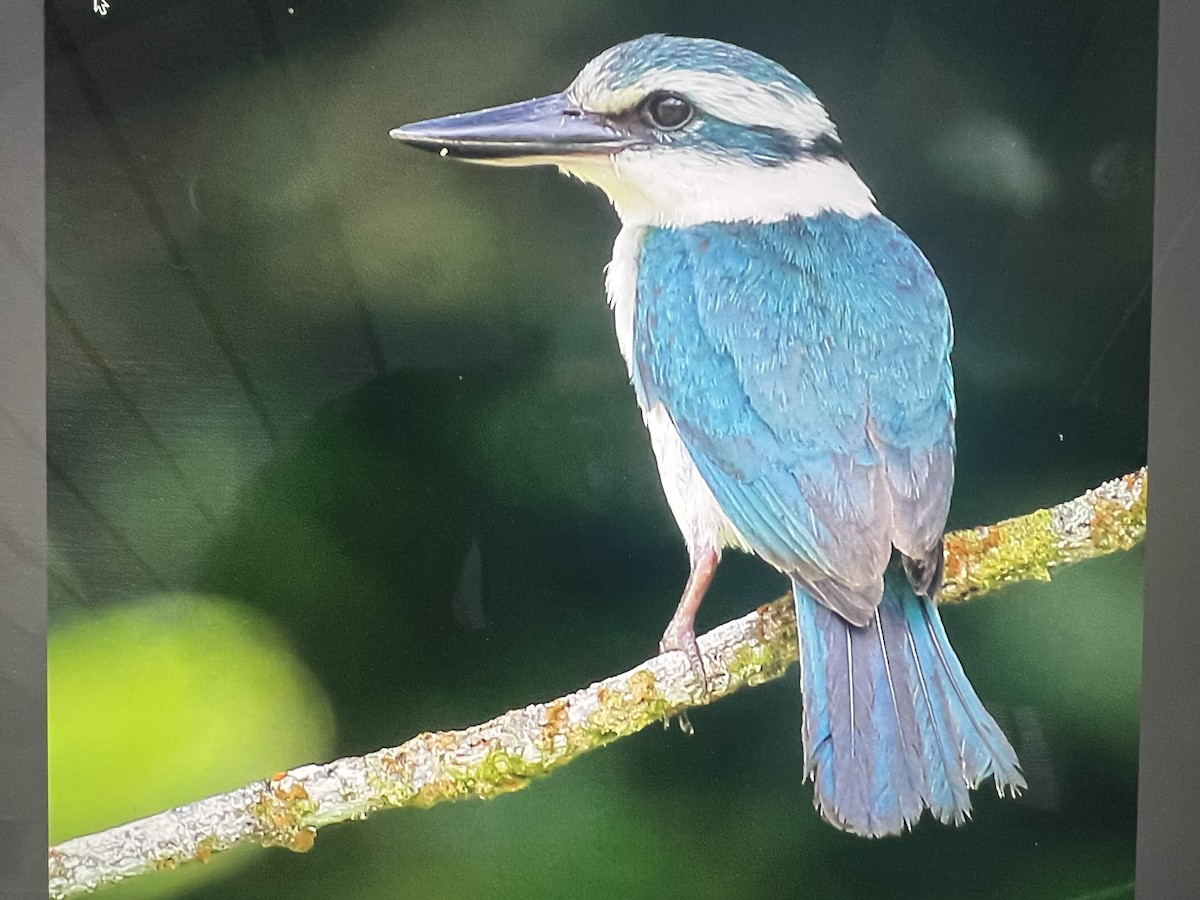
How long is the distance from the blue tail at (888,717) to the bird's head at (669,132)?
1.43 ft

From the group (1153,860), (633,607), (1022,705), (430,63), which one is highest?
(430,63)

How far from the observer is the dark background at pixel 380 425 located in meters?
0.92

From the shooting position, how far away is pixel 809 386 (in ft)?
2.97

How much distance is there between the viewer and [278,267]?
0.92 meters

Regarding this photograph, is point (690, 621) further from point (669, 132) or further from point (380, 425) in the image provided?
point (669, 132)

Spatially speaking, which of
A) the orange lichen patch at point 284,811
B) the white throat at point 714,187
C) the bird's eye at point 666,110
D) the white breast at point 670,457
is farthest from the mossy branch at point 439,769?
the bird's eye at point 666,110

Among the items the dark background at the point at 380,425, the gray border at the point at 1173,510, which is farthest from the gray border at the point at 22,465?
the gray border at the point at 1173,510

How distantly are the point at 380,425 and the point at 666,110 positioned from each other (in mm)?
458

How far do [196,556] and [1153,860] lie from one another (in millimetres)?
1133

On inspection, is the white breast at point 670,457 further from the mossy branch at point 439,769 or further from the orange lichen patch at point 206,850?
the orange lichen patch at point 206,850

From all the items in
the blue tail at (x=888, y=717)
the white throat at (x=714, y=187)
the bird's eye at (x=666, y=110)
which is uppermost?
the bird's eye at (x=666, y=110)

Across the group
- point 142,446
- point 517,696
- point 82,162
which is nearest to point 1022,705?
point 517,696

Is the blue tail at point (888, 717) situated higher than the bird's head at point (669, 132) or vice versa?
the bird's head at point (669, 132)

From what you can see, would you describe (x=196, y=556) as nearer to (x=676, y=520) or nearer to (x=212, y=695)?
(x=212, y=695)
